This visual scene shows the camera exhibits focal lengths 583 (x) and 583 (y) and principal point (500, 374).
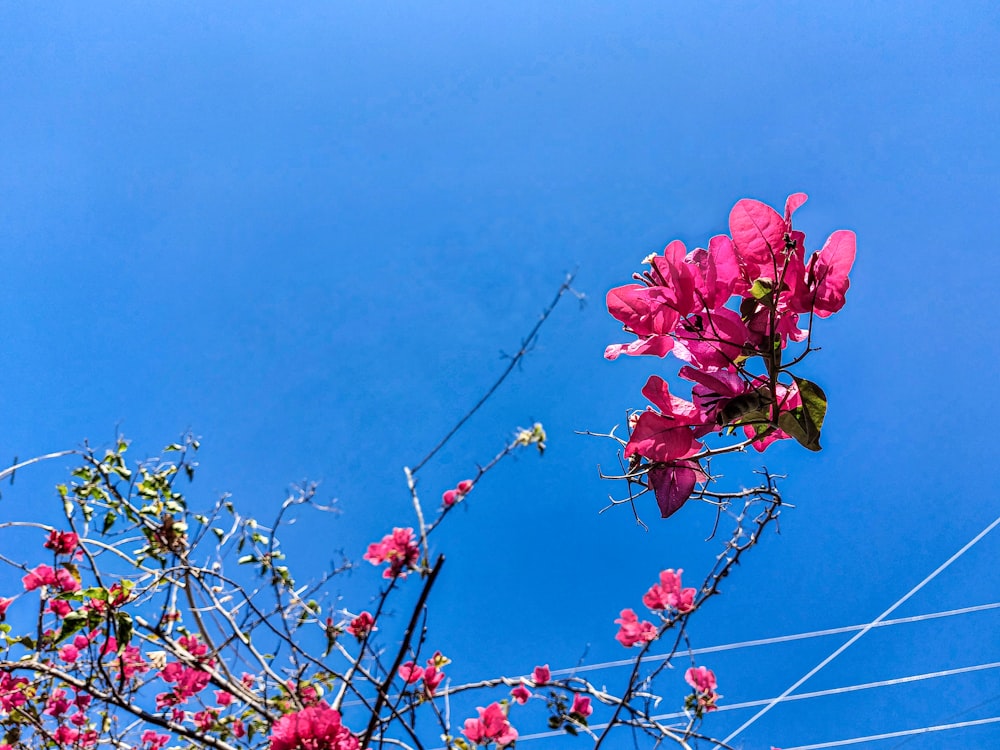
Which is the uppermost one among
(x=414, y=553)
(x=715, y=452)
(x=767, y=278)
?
(x=414, y=553)

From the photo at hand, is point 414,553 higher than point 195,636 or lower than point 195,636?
higher

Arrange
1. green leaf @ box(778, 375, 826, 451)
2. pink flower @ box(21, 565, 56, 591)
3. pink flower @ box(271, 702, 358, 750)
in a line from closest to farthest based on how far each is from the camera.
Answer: green leaf @ box(778, 375, 826, 451), pink flower @ box(271, 702, 358, 750), pink flower @ box(21, 565, 56, 591)

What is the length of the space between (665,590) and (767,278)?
5.84 feet

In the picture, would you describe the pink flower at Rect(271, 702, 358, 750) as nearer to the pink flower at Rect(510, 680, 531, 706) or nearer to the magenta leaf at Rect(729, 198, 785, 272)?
the magenta leaf at Rect(729, 198, 785, 272)

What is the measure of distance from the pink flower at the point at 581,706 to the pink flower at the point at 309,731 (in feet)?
4.70

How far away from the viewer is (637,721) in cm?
154

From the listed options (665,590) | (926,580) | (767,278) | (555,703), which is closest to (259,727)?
(555,703)

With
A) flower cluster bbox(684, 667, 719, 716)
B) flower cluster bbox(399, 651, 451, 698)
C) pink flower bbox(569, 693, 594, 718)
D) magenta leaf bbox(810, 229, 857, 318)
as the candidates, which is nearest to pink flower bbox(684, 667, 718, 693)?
flower cluster bbox(684, 667, 719, 716)

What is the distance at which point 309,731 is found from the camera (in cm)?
89

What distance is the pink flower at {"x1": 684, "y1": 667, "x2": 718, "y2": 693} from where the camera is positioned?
2348 millimetres

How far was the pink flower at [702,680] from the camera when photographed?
2.35 meters

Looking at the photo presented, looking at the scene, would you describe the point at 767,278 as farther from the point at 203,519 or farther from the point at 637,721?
the point at 203,519

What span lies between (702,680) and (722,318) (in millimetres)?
2366

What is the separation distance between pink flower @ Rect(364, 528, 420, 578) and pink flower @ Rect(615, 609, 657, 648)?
878 mm
